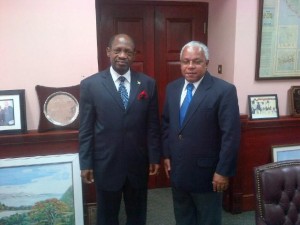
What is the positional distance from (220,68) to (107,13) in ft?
3.62

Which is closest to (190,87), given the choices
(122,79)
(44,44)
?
(122,79)

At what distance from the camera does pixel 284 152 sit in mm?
2473

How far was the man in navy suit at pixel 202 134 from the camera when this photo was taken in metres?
1.57

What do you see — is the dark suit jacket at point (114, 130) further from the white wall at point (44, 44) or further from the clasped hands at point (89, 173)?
the white wall at point (44, 44)

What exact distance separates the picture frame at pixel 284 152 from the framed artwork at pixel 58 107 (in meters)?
1.64

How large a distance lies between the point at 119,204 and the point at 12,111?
941 millimetres

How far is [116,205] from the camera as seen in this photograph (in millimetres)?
1827

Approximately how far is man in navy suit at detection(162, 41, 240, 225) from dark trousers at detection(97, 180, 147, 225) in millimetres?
272

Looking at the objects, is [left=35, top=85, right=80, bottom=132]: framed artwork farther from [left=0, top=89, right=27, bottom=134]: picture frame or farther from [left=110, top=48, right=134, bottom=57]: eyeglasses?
[left=110, top=48, right=134, bottom=57]: eyeglasses

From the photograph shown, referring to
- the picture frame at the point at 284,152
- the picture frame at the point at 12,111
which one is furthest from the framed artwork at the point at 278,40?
the picture frame at the point at 12,111

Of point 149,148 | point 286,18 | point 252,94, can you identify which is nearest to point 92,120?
point 149,148

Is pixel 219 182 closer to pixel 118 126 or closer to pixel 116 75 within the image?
pixel 118 126

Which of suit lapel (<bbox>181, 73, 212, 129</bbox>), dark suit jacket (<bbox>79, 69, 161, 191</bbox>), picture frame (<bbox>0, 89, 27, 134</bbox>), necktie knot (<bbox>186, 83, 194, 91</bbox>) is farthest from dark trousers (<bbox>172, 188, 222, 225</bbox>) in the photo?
picture frame (<bbox>0, 89, 27, 134</bbox>)

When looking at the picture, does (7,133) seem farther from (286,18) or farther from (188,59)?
(286,18)
